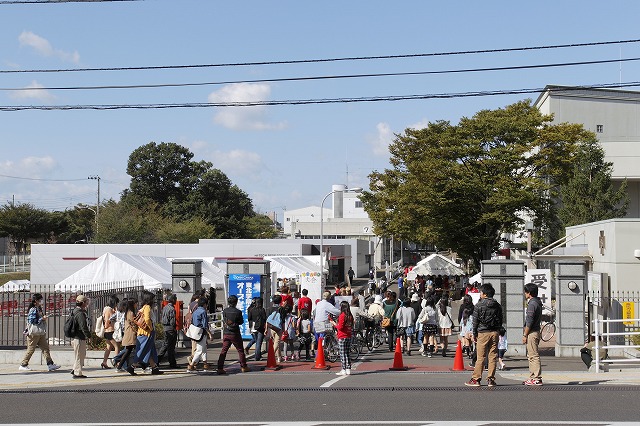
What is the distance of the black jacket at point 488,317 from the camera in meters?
13.0

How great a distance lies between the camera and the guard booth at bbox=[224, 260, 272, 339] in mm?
21438

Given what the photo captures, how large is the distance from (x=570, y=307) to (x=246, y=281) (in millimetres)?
8655

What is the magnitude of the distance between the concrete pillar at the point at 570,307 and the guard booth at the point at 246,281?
787cm

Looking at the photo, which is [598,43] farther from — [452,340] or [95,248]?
[95,248]

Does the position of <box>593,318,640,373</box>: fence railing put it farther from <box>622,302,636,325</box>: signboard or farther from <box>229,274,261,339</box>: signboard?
<box>229,274,261,339</box>: signboard

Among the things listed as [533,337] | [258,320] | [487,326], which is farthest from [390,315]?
[487,326]

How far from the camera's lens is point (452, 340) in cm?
2342

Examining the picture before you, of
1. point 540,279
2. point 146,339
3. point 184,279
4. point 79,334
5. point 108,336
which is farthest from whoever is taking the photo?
point 540,279

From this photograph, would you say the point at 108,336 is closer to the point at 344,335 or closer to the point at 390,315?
the point at 344,335

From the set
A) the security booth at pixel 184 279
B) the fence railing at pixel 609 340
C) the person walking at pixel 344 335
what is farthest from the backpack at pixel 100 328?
the fence railing at pixel 609 340

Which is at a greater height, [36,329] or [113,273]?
[113,273]

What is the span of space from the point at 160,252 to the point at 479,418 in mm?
51124

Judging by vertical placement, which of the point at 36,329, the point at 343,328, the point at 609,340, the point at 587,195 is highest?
the point at 587,195

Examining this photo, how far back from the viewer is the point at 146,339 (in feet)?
52.4
